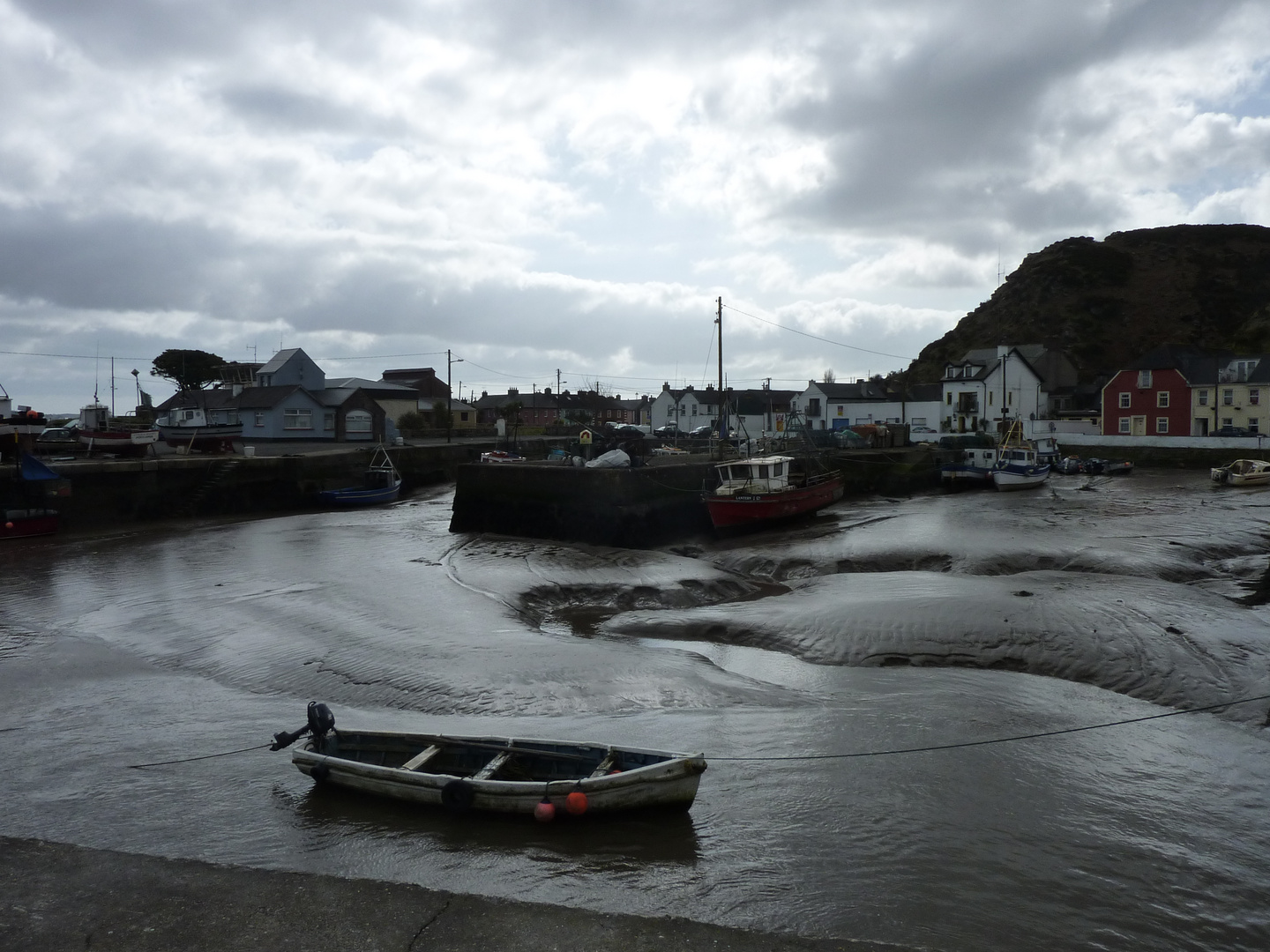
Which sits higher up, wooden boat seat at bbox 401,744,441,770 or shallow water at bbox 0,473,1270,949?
wooden boat seat at bbox 401,744,441,770

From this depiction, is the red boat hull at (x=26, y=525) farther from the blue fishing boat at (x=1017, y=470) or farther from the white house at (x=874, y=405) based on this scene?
the white house at (x=874, y=405)

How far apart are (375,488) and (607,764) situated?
3633 cm

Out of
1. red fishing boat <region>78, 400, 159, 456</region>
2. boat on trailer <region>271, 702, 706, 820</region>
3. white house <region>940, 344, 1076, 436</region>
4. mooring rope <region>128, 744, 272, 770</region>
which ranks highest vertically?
white house <region>940, 344, 1076, 436</region>

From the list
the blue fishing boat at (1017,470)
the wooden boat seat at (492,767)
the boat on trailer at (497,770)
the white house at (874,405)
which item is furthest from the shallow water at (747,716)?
the white house at (874,405)

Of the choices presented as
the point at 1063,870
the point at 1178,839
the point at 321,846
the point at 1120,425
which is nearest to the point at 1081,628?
the point at 1178,839

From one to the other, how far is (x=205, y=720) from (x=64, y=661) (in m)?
5.07

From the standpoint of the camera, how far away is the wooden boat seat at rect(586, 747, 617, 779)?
8.39 m

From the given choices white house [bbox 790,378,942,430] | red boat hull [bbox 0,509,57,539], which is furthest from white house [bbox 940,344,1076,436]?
red boat hull [bbox 0,509,57,539]

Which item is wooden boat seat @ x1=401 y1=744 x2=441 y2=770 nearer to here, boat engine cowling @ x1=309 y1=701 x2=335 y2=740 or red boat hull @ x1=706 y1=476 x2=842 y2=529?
boat engine cowling @ x1=309 y1=701 x2=335 y2=740

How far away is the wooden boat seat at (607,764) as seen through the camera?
27.5 ft

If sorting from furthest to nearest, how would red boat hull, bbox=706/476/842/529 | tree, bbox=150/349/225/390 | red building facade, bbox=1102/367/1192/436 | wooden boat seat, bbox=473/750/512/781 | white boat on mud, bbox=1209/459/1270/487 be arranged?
1. tree, bbox=150/349/225/390
2. red building facade, bbox=1102/367/1192/436
3. white boat on mud, bbox=1209/459/1270/487
4. red boat hull, bbox=706/476/842/529
5. wooden boat seat, bbox=473/750/512/781

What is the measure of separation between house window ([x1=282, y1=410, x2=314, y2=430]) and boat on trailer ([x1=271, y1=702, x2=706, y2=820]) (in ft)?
170

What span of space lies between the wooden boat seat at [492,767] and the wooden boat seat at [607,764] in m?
0.88

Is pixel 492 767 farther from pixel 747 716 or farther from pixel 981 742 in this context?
pixel 981 742
